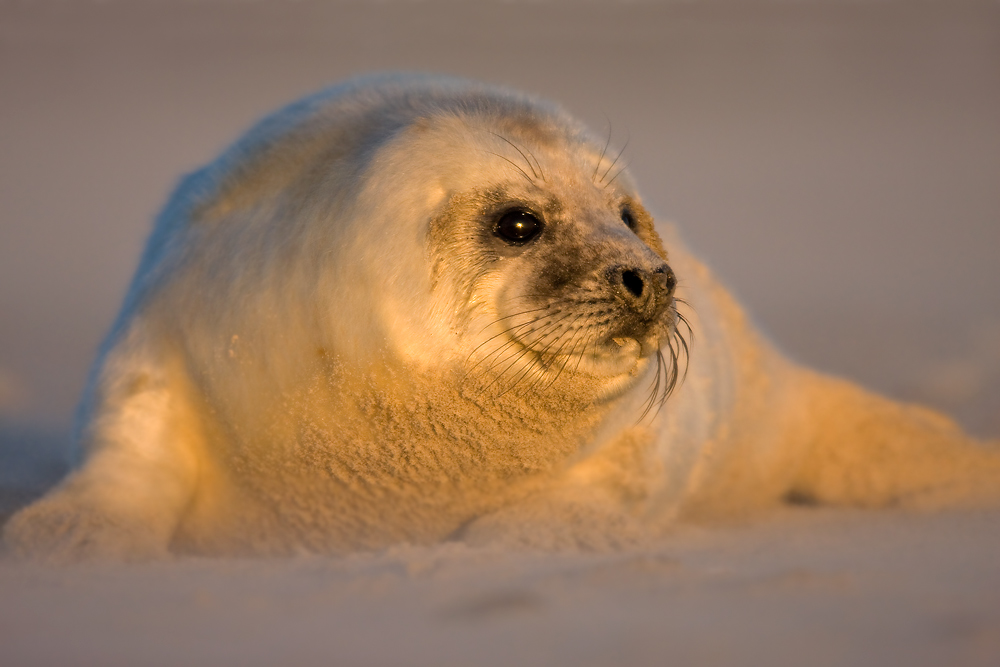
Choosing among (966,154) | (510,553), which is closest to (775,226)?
(966,154)

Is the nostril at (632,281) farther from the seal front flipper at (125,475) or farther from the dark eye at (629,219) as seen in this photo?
the seal front flipper at (125,475)

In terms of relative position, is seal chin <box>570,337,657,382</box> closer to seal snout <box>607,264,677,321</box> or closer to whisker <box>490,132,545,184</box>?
seal snout <box>607,264,677,321</box>

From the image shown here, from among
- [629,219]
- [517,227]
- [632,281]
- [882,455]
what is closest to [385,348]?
[517,227]

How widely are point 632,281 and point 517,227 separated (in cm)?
26

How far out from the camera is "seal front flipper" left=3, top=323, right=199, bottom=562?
7.32ft

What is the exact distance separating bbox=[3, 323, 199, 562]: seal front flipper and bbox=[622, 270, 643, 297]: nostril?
3.16 feet

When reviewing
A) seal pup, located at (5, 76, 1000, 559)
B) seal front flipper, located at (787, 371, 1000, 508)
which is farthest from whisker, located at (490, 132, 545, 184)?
seal front flipper, located at (787, 371, 1000, 508)

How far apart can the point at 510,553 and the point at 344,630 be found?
62 centimetres

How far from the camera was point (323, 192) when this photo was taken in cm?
241

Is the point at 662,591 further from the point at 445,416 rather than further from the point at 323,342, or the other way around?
the point at 323,342

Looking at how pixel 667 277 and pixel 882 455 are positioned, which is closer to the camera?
pixel 667 277

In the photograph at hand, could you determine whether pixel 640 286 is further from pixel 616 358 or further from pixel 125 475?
pixel 125 475

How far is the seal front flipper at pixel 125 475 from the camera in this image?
87.9 inches

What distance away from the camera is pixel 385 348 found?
7.29ft
